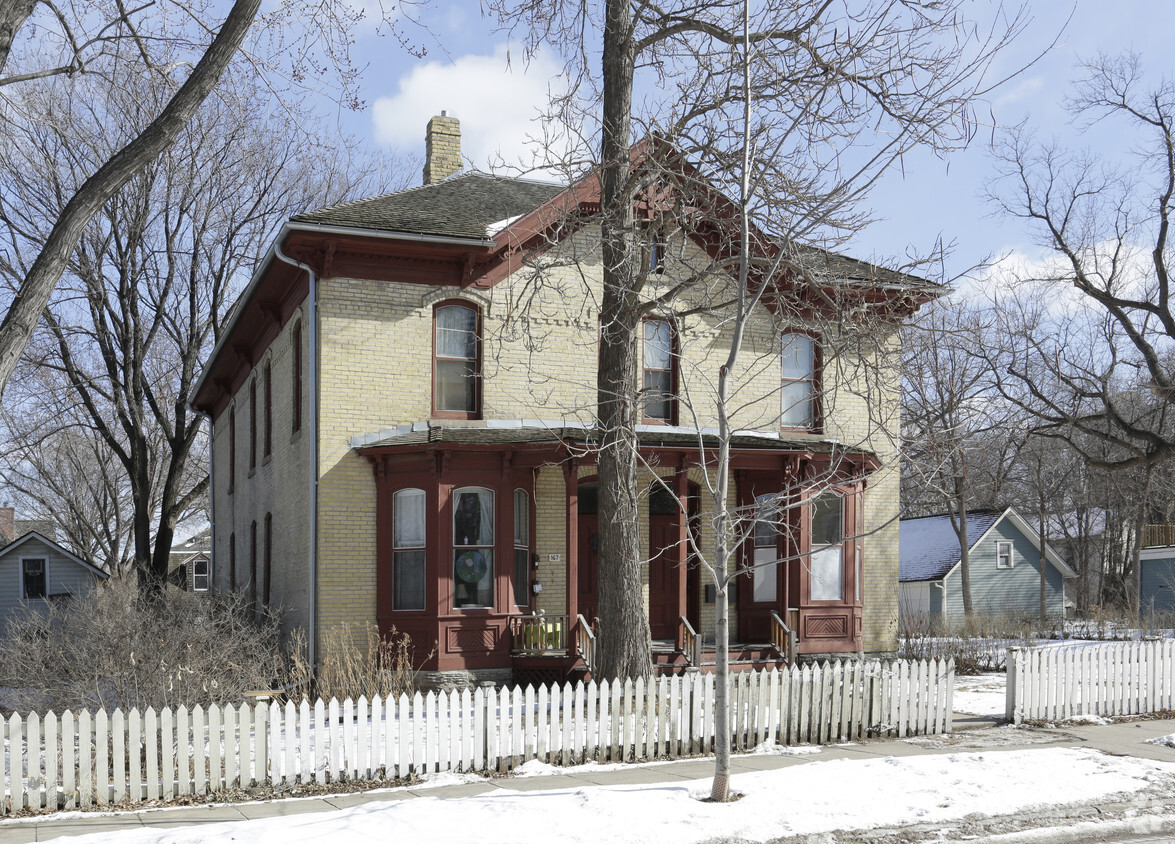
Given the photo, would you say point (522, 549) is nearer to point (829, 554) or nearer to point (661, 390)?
point (661, 390)

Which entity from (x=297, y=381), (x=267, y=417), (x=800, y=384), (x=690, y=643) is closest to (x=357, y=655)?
(x=690, y=643)

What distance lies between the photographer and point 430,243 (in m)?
17.4

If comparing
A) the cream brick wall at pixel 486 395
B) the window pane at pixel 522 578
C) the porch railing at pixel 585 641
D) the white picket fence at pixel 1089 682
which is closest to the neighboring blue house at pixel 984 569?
the cream brick wall at pixel 486 395

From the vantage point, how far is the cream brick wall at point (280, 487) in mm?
18062

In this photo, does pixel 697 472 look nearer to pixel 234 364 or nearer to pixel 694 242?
pixel 694 242

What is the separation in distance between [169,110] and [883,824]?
371 inches

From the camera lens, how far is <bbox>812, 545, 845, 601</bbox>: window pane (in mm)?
19438

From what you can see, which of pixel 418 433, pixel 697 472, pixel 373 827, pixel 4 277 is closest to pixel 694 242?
pixel 697 472

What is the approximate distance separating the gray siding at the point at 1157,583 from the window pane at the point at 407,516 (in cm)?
3581

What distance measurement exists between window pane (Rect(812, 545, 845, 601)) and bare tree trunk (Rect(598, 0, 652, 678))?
7380 mm

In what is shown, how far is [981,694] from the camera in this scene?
56.3 feet

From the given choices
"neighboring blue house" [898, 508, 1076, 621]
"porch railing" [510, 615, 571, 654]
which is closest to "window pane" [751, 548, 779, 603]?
"porch railing" [510, 615, 571, 654]

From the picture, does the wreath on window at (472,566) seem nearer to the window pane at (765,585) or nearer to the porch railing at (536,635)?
the porch railing at (536,635)

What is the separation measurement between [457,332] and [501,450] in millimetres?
2455
